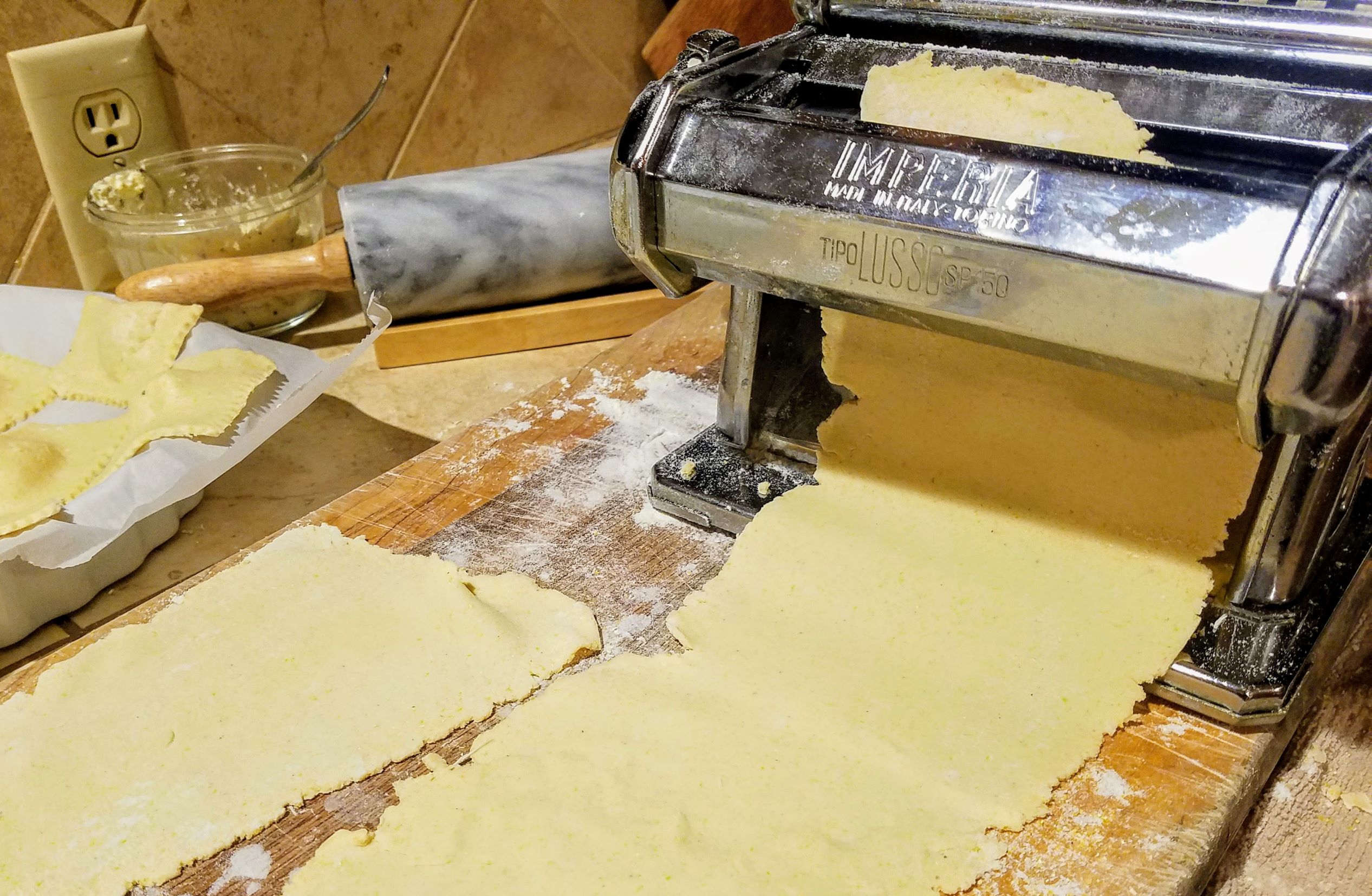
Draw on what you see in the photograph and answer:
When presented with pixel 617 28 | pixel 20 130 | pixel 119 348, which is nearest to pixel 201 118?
pixel 20 130

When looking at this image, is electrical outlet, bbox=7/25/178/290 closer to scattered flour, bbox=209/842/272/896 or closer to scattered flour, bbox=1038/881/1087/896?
scattered flour, bbox=209/842/272/896

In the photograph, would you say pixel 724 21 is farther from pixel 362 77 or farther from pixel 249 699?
pixel 249 699

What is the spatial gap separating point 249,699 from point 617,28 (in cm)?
144

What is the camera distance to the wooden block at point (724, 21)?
5.43 feet

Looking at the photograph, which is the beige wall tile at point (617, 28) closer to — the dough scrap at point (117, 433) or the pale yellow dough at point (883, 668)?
the dough scrap at point (117, 433)

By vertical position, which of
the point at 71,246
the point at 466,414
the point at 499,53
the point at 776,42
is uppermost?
the point at 776,42

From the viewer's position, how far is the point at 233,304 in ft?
4.26

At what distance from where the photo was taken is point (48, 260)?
1.36m

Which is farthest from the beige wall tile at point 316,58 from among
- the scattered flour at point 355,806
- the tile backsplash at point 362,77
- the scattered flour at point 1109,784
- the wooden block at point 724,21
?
the scattered flour at point 1109,784

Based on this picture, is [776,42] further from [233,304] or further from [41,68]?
[41,68]

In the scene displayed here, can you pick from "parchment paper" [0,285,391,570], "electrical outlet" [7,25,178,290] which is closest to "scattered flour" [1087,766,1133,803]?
"parchment paper" [0,285,391,570]

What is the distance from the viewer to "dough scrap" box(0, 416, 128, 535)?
96 cm

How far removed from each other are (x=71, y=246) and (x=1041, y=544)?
4.17 feet

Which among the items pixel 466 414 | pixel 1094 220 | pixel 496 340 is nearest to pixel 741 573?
pixel 1094 220
